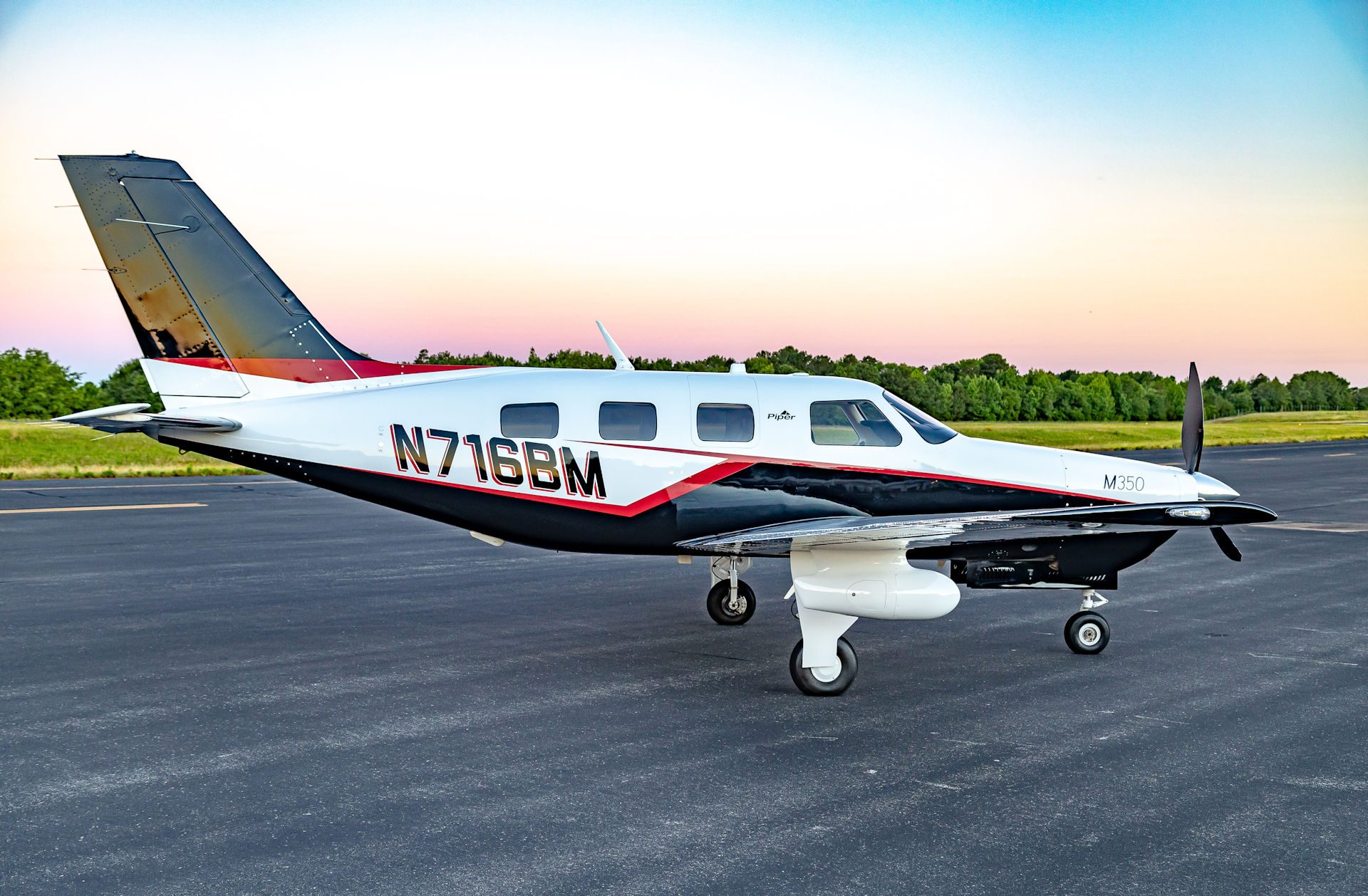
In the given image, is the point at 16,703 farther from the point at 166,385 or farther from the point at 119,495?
the point at 119,495

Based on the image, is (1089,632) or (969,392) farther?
(969,392)

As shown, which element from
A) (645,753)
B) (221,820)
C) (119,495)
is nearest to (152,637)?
(221,820)

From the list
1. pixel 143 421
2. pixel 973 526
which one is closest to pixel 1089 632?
pixel 973 526

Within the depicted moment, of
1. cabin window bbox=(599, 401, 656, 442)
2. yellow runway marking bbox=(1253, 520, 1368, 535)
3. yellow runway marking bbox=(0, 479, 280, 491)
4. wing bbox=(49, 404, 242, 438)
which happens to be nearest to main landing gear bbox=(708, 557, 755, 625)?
cabin window bbox=(599, 401, 656, 442)

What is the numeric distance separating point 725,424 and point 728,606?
2746 mm

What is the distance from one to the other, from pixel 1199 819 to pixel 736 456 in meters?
4.89

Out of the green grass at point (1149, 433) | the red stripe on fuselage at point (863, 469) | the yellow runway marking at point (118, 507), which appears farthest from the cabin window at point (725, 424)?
the green grass at point (1149, 433)

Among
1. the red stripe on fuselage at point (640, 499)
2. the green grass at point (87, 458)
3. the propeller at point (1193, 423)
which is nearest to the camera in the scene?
the red stripe on fuselage at point (640, 499)

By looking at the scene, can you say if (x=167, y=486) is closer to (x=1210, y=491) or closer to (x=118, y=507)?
(x=118, y=507)

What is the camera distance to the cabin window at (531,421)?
9641 mm

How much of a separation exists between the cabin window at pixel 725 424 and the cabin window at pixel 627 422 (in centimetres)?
46

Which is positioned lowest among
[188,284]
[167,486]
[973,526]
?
[167,486]

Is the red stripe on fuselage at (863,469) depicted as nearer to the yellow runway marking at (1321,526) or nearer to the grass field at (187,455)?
the yellow runway marking at (1321,526)

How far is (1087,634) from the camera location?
1019cm
